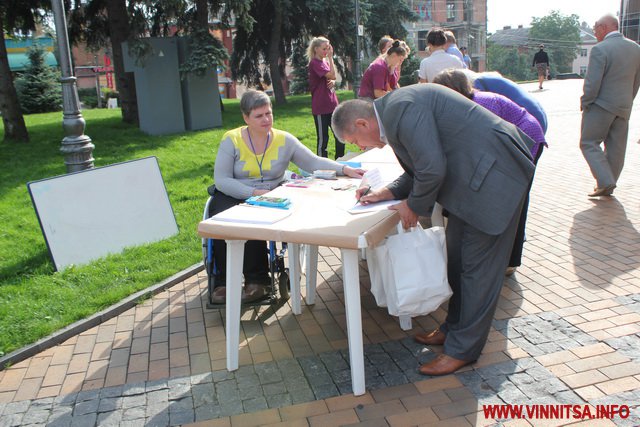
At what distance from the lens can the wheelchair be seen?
4.09 metres

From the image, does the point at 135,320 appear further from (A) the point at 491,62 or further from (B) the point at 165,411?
(A) the point at 491,62

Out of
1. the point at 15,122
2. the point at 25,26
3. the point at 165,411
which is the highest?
the point at 25,26

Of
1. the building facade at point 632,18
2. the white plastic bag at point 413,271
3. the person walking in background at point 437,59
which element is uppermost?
the building facade at point 632,18

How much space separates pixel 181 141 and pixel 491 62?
8650 cm

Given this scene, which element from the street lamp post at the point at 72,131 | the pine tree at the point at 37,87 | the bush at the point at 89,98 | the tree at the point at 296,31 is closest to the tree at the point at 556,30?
the bush at the point at 89,98

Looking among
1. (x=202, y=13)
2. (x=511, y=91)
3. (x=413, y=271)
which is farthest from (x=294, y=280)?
(x=202, y=13)

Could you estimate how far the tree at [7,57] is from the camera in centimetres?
1112

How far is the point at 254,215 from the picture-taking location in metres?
3.21

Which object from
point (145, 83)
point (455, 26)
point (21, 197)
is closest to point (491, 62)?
point (455, 26)

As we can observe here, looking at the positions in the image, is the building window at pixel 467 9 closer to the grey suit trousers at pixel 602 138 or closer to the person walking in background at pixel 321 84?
the person walking in background at pixel 321 84

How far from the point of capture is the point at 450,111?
116 inches

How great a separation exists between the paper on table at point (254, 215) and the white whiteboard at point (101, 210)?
2.47 meters

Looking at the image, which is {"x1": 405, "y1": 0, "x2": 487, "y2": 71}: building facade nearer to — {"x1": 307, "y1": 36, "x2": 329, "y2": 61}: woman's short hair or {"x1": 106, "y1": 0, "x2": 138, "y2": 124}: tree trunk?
{"x1": 106, "y1": 0, "x2": 138, "y2": 124}: tree trunk

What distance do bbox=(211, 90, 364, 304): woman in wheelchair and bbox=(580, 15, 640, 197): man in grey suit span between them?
11.7 ft
